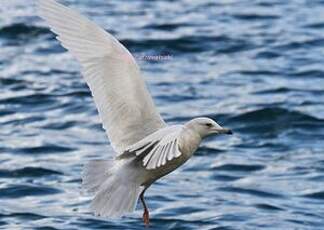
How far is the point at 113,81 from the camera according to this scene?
849 cm

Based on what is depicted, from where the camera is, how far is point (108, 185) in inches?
314

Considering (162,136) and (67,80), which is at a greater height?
(162,136)

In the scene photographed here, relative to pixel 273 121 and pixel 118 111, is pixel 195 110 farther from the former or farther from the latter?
pixel 118 111


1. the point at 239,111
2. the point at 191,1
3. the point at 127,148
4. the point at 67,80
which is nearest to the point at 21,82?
the point at 67,80

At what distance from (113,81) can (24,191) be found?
2875 millimetres

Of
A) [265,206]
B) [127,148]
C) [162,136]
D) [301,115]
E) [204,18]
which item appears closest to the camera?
[162,136]

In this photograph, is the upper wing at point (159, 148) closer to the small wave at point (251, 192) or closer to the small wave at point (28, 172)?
the small wave at point (251, 192)

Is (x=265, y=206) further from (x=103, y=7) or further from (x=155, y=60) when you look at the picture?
(x=103, y=7)

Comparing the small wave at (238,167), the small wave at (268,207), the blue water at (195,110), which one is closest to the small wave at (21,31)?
the blue water at (195,110)

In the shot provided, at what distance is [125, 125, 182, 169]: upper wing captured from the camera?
728cm

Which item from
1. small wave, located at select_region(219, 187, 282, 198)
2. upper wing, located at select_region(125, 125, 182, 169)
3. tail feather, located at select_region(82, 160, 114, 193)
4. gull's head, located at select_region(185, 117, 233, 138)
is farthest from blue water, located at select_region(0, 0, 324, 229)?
upper wing, located at select_region(125, 125, 182, 169)

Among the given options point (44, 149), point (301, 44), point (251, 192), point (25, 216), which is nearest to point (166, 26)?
point (301, 44)

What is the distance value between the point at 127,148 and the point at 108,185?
0.30 m

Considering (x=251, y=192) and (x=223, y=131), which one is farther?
(x=251, y=192)
